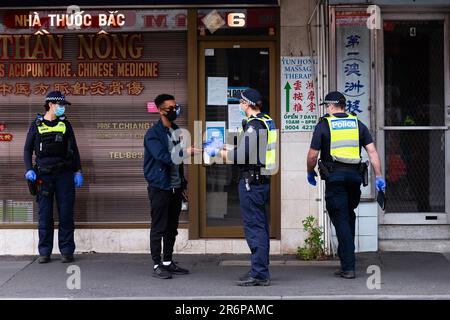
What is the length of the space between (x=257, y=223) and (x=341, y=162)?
1.12m

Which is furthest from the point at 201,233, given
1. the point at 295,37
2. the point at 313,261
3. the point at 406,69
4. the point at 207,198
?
the point at 406,69

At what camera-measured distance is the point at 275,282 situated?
8.34 metres

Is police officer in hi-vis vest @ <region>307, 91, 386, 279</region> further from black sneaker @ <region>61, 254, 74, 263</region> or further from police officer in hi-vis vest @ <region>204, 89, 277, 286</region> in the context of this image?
black sneaker @ <region>61, 254, 74, 263</region>

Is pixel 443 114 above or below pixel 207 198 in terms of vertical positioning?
above

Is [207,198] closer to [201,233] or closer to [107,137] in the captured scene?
[201,233]

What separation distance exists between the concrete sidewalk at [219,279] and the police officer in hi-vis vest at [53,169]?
0.33 meters

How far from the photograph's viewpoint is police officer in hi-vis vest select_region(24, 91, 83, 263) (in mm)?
9266

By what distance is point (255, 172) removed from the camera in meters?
7.99

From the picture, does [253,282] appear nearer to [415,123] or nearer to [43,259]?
[43,259]

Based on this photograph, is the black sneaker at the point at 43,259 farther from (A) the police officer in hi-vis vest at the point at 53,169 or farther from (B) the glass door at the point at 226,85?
(B) the glass door at the point at 226,85

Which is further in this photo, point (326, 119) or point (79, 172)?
point (79, 172)

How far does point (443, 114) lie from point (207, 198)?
3.15 m

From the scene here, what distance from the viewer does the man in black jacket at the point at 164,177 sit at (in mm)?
8445

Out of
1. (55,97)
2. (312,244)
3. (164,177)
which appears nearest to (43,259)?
(55,97)
